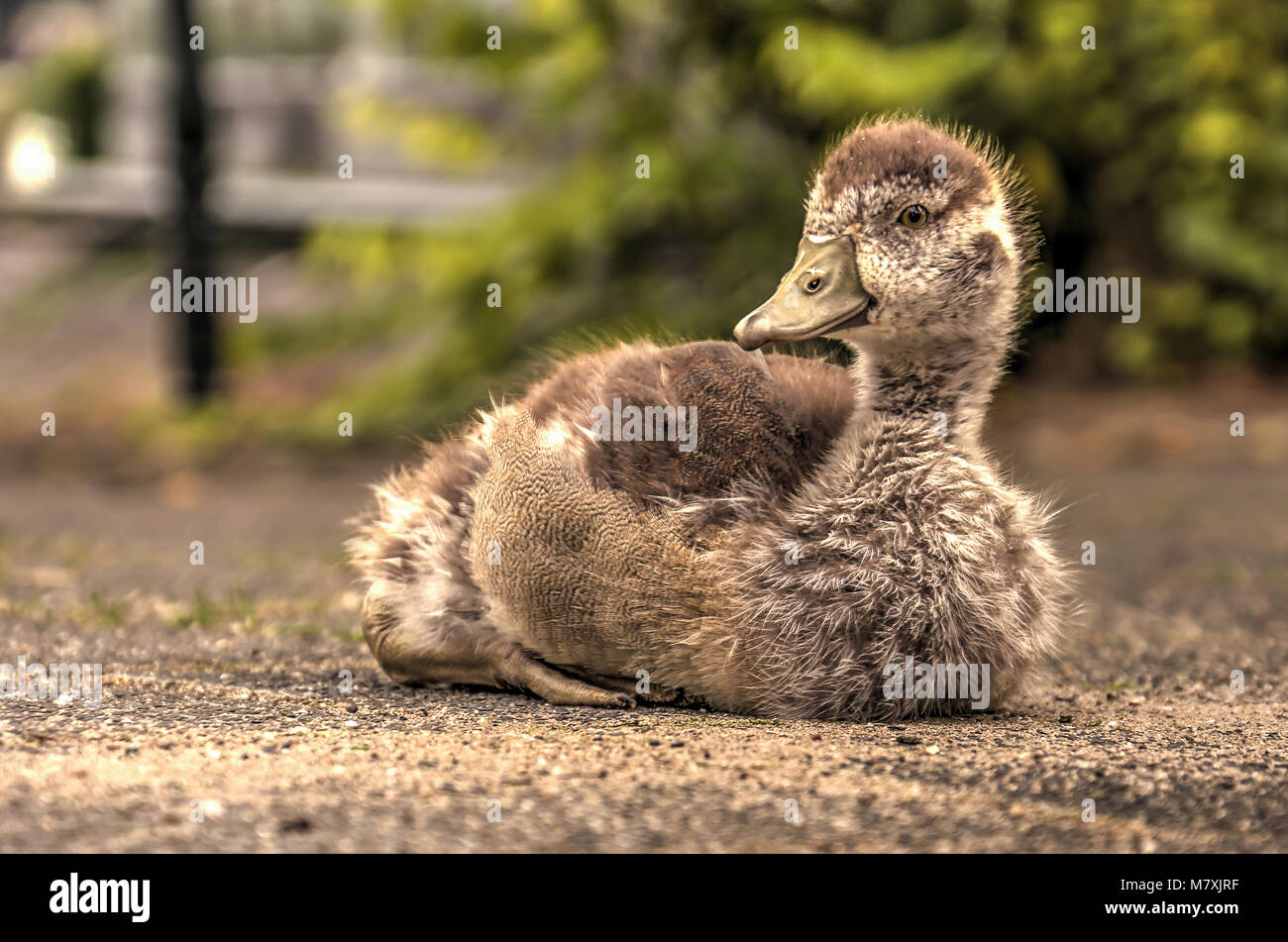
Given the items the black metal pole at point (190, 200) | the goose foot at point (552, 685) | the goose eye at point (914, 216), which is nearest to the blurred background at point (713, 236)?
the black metal pole at point (190, 200)

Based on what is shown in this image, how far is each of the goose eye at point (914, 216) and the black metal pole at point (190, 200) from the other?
9.33m

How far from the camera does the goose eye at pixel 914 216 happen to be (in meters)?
4.42

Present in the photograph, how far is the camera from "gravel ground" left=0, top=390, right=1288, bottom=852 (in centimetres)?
342

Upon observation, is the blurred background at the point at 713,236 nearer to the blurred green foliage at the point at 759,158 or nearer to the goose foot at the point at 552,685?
the blurred green foliage at the point at 759,158

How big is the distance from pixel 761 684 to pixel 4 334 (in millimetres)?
15656

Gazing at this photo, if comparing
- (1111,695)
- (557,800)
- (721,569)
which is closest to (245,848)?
(557,800)

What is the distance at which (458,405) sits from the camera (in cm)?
1190

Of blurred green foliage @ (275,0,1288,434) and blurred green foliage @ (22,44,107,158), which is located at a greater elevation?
blurred green foliage @ (22,44,107,158)

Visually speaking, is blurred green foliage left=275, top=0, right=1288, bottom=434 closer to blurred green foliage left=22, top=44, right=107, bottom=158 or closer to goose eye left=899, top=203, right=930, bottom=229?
goose eye left=899, top=203, right=930, bottom=229

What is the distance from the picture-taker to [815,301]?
4.40 meters

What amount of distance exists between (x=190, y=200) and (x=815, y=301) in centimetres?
945

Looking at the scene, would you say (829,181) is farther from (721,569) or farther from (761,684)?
(761,684)

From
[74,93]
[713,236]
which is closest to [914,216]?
[713,236]

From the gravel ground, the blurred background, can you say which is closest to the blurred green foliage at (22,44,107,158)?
the blurred background
